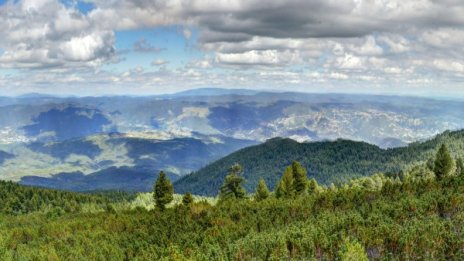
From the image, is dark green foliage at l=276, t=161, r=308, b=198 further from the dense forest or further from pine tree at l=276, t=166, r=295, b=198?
the dense forest

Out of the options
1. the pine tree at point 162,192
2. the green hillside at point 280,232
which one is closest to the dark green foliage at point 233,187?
the pine tree at point 162,192

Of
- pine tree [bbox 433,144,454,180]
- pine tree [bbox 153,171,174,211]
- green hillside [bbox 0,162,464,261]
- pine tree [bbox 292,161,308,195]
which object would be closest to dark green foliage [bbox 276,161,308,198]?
pine tree [bbox 292,161,308,195]

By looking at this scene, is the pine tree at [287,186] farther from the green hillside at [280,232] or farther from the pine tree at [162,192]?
the pine tree at [162,192]

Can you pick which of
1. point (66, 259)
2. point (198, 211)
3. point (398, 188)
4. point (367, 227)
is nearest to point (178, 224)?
point (198, 211)

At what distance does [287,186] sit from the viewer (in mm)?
151875

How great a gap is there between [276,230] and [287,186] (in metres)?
62.2

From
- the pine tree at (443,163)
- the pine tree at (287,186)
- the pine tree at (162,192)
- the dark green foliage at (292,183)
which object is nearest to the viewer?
the pine tree at (162,192)

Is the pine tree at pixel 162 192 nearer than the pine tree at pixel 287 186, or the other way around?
the pine tree at pixel 162 192

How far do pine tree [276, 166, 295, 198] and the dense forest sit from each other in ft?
1.09

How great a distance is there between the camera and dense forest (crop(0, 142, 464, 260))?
211 ft

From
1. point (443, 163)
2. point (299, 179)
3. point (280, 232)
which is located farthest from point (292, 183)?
point (280, 232)

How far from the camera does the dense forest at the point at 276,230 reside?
64.3 metres

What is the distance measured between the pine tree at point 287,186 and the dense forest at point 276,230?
1.09 feet

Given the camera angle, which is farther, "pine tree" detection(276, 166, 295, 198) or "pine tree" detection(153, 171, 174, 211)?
"pine tree" detection(276, 166, 295, 198)
